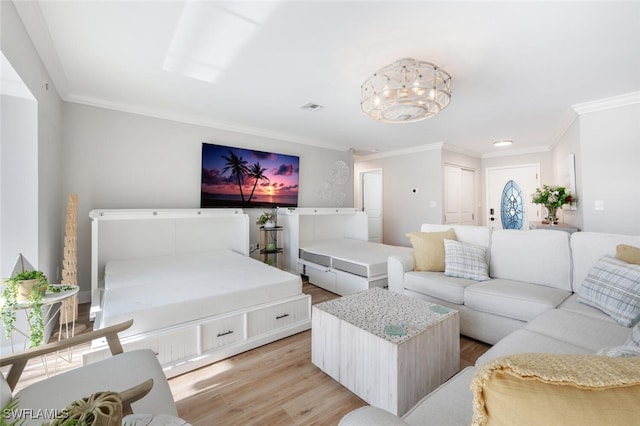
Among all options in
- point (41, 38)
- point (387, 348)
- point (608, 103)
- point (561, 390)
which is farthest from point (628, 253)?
point (41, 38)

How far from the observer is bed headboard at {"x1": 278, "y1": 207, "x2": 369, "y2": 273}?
4109 mm

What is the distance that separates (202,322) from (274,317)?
0.57 metres

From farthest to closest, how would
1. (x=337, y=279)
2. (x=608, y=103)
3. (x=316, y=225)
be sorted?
(x=316, y=225) → (x=337, y=279) → (x=608, y=103)

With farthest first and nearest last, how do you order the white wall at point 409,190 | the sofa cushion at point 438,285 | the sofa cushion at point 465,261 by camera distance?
the white wall at point 409,190
the sofa cushion at point 465,261
the sofa cushion at point 438,285

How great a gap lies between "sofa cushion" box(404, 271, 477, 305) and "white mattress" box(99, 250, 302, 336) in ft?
3.60

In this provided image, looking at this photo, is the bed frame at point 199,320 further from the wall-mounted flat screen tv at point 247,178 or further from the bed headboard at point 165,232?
the wall-mounted flat screen tv at point 247,178

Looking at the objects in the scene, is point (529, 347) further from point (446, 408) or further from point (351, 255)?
point (351, 255)

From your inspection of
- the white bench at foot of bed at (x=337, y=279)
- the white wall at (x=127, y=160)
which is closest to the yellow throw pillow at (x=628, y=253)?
the white bench at foot of bed at (x=337, y=279)

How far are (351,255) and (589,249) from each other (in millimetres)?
2177

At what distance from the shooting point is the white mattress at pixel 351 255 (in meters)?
3.10

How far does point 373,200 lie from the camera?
6516mm

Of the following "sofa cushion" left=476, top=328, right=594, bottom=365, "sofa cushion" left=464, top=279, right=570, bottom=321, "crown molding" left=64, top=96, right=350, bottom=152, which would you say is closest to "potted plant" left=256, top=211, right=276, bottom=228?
"crown molding" left=64, top=96, right=350, bottom=152

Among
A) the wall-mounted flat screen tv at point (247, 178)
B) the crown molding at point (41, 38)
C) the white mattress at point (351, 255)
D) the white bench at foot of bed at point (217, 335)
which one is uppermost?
the crown molding at point (41, 38)

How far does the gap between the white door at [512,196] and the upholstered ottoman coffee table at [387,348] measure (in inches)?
189
